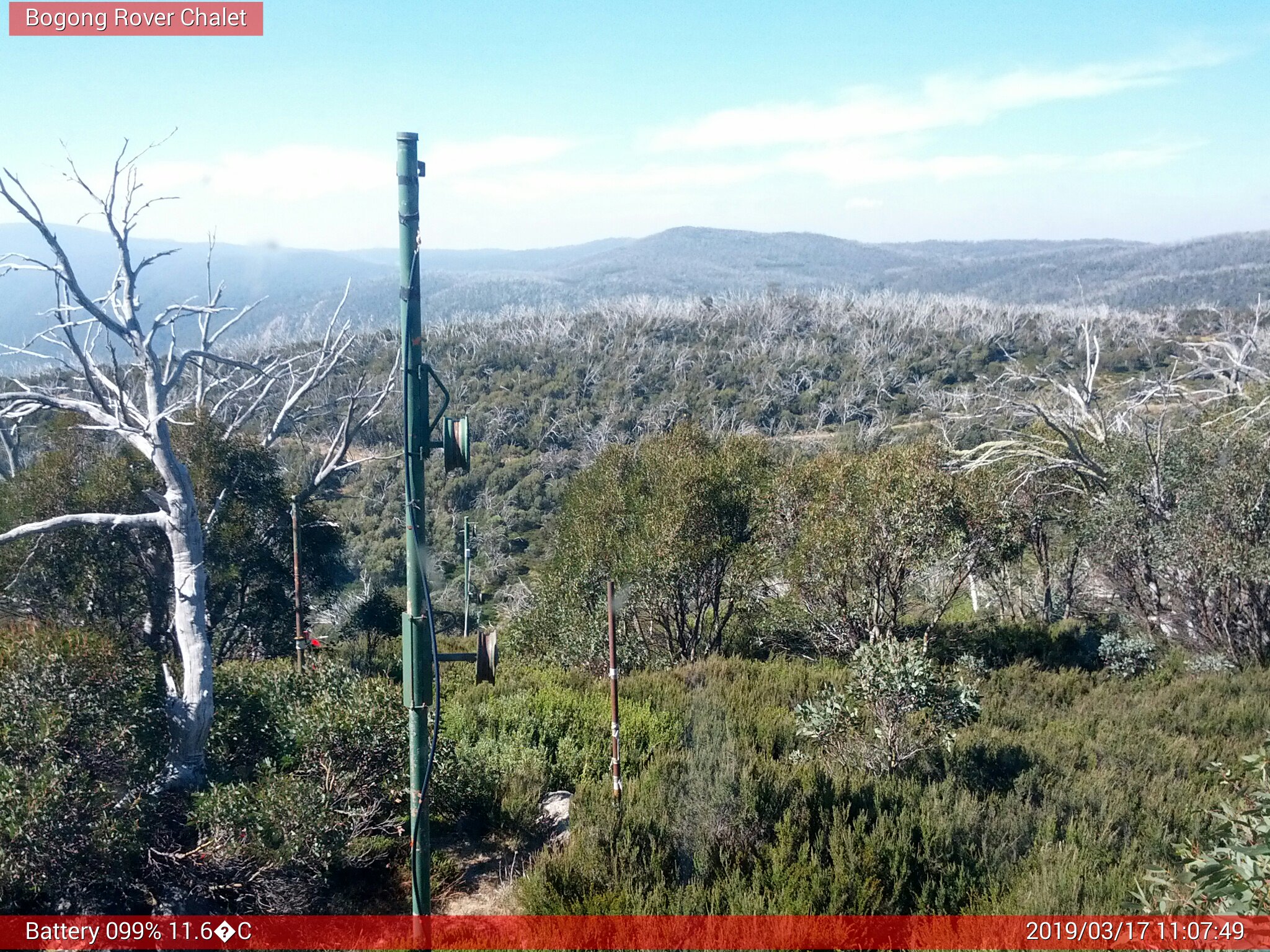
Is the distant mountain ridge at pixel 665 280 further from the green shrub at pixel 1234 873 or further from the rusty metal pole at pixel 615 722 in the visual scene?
the green shrub at pixel 1234 873

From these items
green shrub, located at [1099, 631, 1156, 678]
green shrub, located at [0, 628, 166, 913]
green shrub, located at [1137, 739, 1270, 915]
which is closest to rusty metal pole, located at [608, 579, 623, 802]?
green shrub, located at [0, 628, 166, 913]

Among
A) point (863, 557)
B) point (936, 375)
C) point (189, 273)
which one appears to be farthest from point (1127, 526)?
point (936, 375)

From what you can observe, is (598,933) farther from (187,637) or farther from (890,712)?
(187,637)

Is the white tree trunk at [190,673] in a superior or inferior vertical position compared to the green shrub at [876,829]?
superior

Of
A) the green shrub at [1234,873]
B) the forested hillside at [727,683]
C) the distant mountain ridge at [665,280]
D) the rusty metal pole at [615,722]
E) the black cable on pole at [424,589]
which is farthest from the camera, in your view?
the distant mountain ridge at [665,280]

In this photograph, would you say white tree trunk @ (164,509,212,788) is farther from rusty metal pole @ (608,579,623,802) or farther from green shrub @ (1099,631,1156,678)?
green shrub @ (1099,631,1156,678)

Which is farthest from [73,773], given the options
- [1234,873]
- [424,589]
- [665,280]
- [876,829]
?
[665,280]

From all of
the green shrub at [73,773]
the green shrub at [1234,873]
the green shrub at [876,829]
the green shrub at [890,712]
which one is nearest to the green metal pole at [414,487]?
the green shrub at [876,829]
